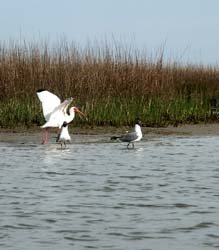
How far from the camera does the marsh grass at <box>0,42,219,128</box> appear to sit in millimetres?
16328

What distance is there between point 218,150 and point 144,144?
4.68 ft

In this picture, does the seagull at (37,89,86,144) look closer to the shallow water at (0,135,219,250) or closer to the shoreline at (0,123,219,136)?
the shoreline at (0,123,219,136)

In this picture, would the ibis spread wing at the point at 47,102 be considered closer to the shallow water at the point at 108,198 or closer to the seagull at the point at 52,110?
the seagull at the point at 52,110

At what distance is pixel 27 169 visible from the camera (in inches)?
406

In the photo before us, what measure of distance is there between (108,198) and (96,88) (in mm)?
10164

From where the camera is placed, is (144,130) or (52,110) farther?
(144,130)

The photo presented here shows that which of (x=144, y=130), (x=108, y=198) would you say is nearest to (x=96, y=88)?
(x=144, y=130)

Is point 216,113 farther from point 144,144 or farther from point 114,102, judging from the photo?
point 144,144

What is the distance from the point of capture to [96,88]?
18156 mm

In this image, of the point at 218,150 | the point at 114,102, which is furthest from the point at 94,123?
the point at 218,150

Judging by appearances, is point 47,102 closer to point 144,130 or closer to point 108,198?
point 144,130

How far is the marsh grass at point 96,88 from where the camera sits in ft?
53.6

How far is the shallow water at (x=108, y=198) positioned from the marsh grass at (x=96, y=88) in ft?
10.4

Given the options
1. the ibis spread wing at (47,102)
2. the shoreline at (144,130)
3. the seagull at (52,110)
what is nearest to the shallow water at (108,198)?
the seagull at (52,110)
